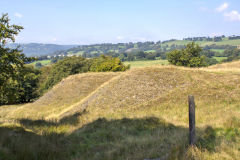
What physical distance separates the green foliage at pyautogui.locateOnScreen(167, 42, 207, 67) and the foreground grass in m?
40.0

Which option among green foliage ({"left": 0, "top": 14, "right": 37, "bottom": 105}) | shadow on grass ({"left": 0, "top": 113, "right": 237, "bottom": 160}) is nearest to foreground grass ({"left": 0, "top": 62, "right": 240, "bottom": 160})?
shadow on grass ({"left": 0, "top": 113, "right": 237, "bottom": 160})

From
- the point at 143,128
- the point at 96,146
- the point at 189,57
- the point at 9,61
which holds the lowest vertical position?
the point at 143,128

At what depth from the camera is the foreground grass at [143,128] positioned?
6.77 m

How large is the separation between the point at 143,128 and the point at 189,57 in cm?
6255

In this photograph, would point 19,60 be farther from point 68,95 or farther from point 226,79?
point 226,79

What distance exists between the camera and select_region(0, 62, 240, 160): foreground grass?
6.77m

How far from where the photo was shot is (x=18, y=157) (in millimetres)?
6457

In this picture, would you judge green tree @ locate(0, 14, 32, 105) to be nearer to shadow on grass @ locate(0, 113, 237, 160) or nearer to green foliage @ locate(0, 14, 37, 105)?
green foliage @ locate(0, 14, 37, 105)

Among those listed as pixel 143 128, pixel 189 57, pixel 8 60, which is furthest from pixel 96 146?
pixel 189 57

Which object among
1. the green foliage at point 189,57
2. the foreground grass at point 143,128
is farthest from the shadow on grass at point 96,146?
the green foliage at point 189,57

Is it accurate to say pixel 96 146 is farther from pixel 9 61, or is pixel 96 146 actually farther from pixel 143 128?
pixel 9 61

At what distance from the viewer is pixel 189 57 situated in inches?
2709

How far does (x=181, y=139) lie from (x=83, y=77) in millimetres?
36140

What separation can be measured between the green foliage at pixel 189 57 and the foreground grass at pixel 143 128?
40.0 meters
